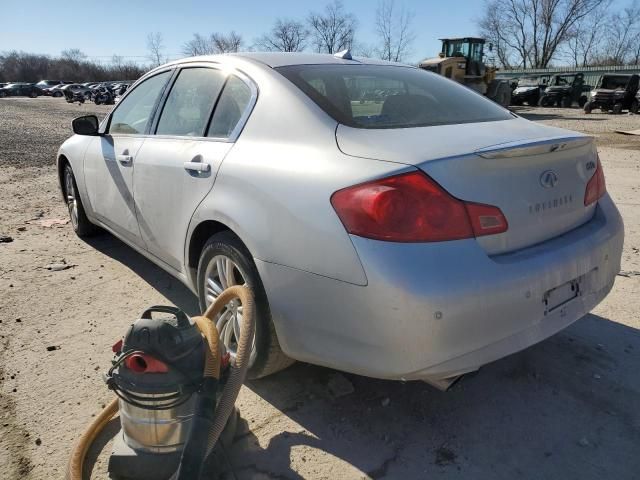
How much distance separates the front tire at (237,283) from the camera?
2277 mm

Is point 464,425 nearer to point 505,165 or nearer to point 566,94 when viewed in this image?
point 505,165

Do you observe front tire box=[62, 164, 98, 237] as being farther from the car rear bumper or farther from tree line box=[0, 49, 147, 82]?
tree line box=[0, 49, 147, 82]

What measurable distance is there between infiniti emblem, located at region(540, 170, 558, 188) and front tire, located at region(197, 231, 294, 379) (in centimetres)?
125

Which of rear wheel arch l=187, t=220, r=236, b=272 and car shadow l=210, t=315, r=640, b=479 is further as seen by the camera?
rear wheel arch l=187, t=220, r=236, b=272

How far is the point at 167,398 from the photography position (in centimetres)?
182

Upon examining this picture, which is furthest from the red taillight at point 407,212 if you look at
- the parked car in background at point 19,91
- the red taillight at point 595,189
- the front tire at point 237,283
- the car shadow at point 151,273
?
the parked car in background at point 19,91

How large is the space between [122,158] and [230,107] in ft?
3.71

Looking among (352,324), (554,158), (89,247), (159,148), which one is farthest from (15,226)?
(554,158)

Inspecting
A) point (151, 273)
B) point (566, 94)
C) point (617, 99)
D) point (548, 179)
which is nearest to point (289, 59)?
point (548, 179)

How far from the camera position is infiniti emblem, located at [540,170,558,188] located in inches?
83.2

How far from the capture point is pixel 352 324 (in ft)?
6.22

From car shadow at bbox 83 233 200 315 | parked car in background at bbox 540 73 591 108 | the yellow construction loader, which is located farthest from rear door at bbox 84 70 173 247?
parked car in background at bbox 540 73 591 108

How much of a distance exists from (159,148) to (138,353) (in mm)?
1612

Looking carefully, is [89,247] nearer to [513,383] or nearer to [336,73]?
[336,73]
